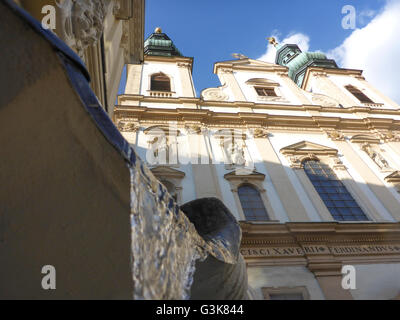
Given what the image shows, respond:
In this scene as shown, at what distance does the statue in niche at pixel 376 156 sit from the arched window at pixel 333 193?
2136 millimetres

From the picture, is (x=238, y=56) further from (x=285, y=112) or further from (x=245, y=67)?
(x=285, y=112)

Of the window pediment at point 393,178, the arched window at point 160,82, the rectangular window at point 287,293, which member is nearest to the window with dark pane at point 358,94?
the window pediment at point 393,178

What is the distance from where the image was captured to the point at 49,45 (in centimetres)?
93

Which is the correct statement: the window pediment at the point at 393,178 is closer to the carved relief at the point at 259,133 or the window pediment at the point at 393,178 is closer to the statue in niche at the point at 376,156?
the statue in niche at the point at 376,156

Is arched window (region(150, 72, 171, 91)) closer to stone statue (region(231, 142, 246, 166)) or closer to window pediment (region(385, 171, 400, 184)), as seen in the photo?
stone statue (region(231, 142, 246, 166))

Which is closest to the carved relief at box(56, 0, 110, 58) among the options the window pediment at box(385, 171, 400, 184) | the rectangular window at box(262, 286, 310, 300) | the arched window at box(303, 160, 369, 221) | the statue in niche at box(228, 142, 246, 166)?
the rectangular window at box(262, 286, 310, 300)

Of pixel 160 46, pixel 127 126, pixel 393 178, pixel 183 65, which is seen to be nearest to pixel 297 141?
pixel 393 178

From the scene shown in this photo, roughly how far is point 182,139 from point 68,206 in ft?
35.0

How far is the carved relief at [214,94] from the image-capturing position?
588 inches

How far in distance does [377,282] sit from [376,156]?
20.8 ft

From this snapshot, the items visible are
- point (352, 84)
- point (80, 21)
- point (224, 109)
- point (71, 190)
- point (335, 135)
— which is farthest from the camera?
point (352, 84)

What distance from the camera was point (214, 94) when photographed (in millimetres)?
15297

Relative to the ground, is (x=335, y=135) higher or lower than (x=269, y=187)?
higher
